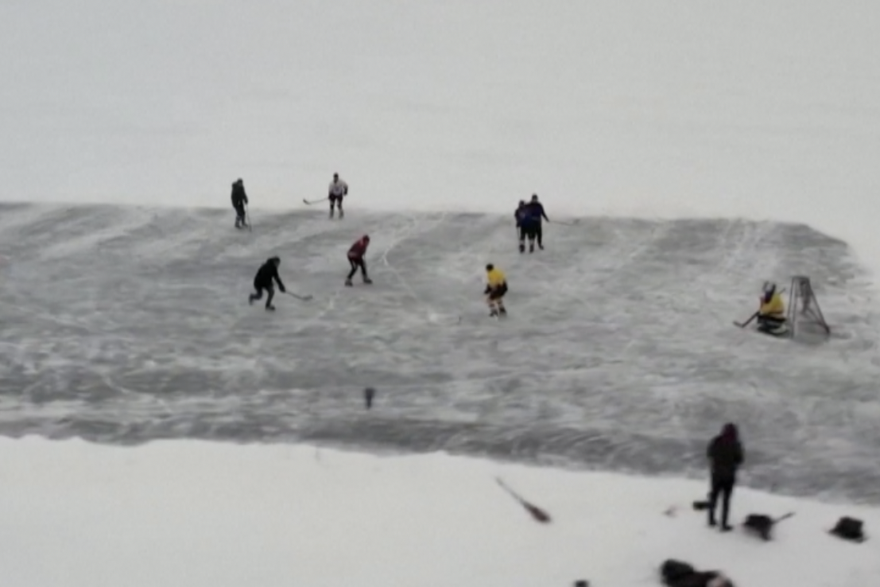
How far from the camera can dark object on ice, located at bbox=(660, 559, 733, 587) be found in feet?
28.1

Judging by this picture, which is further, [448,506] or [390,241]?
[390,241]

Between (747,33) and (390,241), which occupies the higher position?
(747,33)

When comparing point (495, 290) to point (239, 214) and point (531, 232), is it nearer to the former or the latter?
point (531, 232)

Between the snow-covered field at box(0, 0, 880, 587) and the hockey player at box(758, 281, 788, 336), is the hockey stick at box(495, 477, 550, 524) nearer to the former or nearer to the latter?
the snow-covered field at box(0, 0, 880, 587)

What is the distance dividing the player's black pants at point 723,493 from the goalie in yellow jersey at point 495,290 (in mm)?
6140

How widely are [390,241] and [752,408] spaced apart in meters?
9.55

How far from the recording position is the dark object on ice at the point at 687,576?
856 cm

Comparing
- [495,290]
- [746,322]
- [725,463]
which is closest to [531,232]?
[495,290]

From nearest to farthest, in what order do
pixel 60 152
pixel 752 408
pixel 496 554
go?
pixel 496 554 < pixel 752 408 < pixel 60 152

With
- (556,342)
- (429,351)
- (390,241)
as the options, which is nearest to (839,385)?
(556,342)

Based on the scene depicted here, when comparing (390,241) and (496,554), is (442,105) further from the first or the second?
(496,554)

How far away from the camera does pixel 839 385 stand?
12828mm

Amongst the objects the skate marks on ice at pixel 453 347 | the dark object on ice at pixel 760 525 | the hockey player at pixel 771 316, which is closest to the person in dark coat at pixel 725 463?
the dark object on ice at pixel 760 525

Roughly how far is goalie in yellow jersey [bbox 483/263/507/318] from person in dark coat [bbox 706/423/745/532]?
6.18 meters
